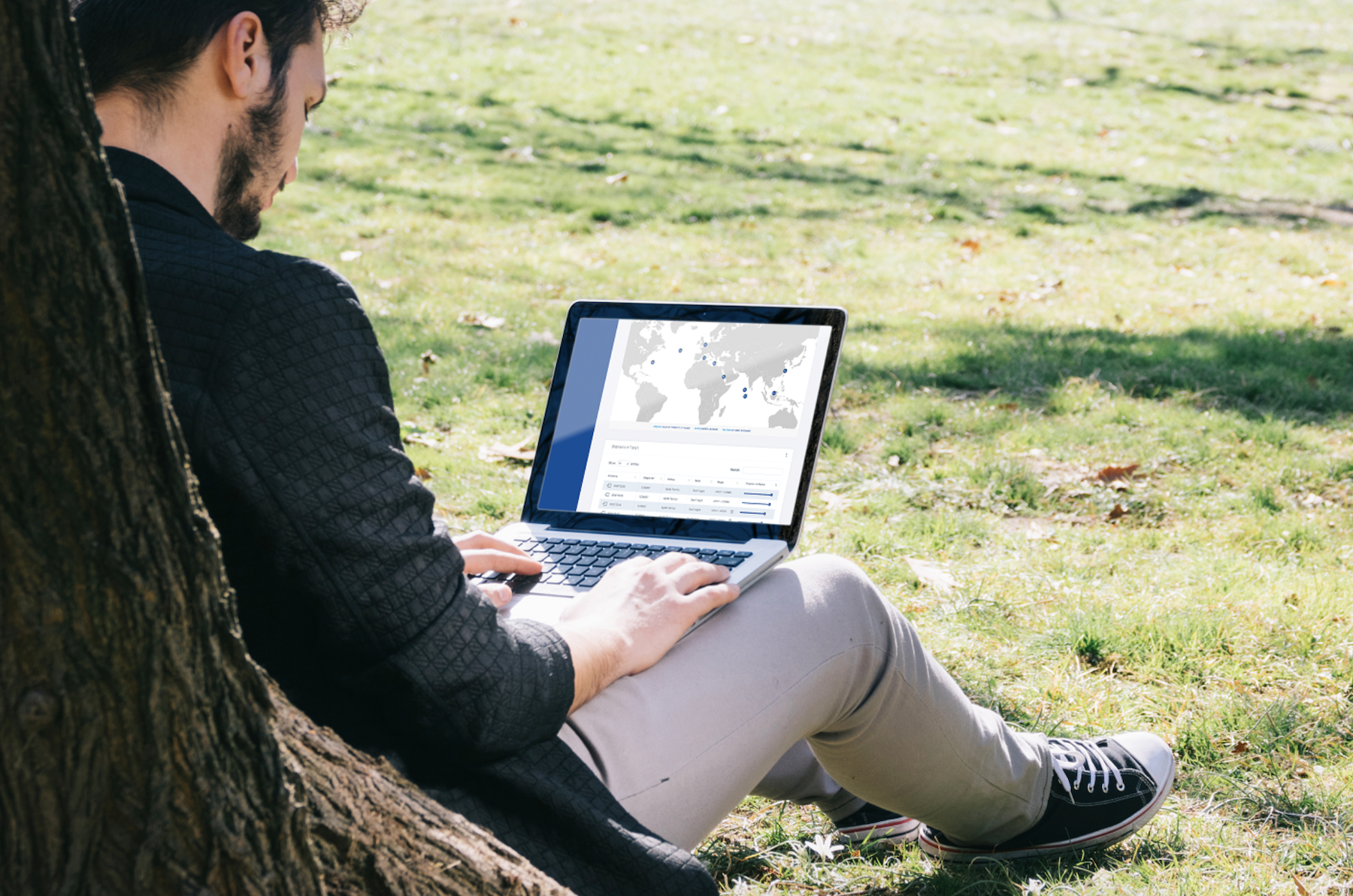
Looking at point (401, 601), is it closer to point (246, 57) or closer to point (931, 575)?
point (246, 57)

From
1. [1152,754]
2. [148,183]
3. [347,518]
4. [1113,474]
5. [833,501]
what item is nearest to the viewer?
[347,518]

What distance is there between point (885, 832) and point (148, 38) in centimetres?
191

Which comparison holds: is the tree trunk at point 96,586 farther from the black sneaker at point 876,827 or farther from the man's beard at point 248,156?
the black sneaker at point 876,827

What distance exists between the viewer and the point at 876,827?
228cm

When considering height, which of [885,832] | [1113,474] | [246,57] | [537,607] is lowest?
[885,832]

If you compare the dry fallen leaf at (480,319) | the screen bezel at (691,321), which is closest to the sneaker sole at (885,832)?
the screen bezel at (691,321)

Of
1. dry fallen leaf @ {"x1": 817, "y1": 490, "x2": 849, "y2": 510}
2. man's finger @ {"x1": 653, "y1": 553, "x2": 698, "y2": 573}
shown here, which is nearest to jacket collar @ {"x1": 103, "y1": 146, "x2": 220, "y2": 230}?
man's finger @ {"x1": 653, "y1": 553, "x2": 698, "y2": 573}

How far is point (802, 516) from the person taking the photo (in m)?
2.02

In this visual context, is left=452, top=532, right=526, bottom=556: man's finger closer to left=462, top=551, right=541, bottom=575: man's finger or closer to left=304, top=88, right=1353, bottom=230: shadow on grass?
left=462, top=551, right=541, bottom=575: man's finger

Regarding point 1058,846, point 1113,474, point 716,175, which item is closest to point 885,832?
point 1058,846

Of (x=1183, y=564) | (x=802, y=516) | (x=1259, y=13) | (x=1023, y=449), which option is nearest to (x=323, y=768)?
(x=802, y=516)

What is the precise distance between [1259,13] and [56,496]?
19.6 meters

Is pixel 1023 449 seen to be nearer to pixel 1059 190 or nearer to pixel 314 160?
pixel 1059 190

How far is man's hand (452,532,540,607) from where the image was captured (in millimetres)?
1863
